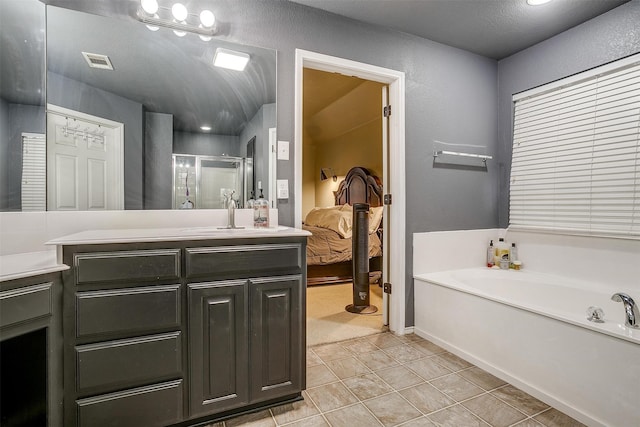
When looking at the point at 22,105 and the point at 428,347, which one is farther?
the point at 428,347

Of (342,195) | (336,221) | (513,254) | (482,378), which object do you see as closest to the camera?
(482,378)

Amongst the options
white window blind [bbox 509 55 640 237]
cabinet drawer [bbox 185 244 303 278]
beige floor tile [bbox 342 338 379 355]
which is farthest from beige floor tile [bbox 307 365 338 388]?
white window blind [bbox 509 55 640 237]

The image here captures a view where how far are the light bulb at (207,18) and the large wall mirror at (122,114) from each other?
0.08m

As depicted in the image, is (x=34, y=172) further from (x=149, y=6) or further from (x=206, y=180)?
(x=149, y=6)

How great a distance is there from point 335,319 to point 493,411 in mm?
1566

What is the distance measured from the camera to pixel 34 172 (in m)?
1.61

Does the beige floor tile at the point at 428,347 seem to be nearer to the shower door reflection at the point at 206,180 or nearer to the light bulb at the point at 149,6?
the shower door reflection at the point at 206,180

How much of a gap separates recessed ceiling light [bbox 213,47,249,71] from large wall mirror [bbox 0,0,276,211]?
0.03 meters

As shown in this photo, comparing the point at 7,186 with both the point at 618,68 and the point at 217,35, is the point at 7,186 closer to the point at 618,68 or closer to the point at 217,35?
the point at 217,35

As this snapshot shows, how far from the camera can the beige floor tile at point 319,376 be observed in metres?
1.94

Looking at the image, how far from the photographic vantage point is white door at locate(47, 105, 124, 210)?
167cm

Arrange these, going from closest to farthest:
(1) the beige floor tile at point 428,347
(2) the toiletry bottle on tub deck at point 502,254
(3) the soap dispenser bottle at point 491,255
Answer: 1. (1) the beige floor tile at point 428,347
2. (2) the toiletry bottle on tub deck at point 502,254
3. (3) the soap dispenser bottle at point 491,255

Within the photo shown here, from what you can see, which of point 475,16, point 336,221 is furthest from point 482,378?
point 336,221

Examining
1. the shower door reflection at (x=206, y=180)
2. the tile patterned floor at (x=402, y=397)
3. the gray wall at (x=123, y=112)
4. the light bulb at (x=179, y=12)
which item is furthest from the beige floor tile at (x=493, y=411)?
the light bulb at (x=179, y=12)
